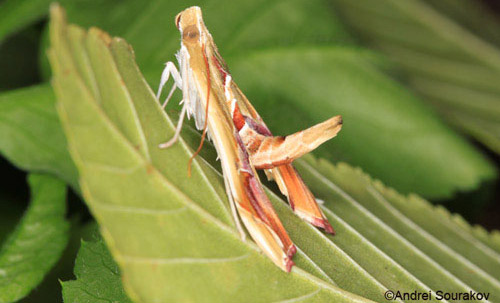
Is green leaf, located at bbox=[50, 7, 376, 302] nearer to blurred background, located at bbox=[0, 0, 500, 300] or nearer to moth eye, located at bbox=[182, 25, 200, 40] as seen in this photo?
moth eye, located at bbox=[182, 25, 200, 40]

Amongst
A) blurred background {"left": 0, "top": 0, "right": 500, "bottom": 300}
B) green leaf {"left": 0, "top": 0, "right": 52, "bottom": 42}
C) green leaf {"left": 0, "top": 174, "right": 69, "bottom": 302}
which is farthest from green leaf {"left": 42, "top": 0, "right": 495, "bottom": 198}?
green leaf {"left": 0, "top": 174, "right": 69, "bottom": 302}

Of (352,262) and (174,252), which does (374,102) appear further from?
(174,252)

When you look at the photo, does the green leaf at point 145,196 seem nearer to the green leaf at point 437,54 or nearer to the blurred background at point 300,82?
the blurred background at point 300,82

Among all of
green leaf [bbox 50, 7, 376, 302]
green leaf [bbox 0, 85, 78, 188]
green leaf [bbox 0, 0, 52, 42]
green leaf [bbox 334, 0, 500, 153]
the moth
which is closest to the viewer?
green leaf [bbox 50, 7, 376, 302]

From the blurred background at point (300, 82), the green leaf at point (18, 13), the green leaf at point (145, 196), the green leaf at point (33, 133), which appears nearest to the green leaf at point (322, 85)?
the blurred background at point (300, 82)

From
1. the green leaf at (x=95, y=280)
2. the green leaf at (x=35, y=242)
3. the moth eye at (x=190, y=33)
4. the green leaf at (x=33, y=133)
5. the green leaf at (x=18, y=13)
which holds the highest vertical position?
the moth eye at (x=190, y=33)
